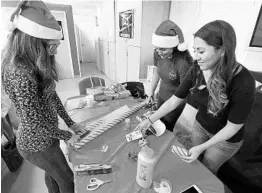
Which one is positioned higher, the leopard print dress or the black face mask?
the leopard print dress

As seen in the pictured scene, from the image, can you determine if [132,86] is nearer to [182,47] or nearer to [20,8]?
[182,47]

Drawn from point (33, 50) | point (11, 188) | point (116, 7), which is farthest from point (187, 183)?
point (116, 7)

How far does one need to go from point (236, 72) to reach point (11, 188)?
2149mm

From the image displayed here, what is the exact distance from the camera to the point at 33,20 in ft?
2.32

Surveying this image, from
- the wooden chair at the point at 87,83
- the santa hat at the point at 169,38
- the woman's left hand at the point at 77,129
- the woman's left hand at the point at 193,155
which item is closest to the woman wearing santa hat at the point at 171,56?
the santa hat at the point at 169,38

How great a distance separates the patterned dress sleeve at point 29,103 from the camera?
2.19ft

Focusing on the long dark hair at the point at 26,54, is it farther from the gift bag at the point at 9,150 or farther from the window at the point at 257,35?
the window at the point at 257,35

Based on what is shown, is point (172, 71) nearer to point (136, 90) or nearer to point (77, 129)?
point (136, 90)

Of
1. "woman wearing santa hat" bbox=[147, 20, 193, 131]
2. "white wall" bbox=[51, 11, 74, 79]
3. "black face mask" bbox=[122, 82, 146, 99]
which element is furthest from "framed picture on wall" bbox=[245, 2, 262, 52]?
"white wall" bbox=[51, 11, 74, 79]

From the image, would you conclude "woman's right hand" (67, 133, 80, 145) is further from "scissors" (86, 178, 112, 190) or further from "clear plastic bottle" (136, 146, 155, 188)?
"clear plastic bottle" (136, 146, 155, 188)

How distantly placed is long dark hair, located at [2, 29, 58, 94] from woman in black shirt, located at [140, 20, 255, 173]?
831 mm

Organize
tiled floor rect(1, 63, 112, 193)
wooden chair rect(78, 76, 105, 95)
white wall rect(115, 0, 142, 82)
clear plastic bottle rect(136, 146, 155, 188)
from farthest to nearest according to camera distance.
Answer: white wall rect(115, 0, 142, 82), wooden chair rect(78, 76, 105, 95), tiled floor rect(1, 63, 112, 193), clear plastic bottle rect(136, 146, 155, 188)

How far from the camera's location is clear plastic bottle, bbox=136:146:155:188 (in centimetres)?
63

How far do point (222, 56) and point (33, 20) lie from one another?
3.18 feet
